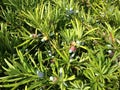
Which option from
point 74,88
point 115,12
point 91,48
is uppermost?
point 115,12

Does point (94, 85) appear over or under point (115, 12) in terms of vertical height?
under

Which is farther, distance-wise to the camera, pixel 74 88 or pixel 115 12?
pixel 115 12

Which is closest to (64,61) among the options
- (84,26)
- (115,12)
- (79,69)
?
(79,69)

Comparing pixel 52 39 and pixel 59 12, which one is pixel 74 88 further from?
pixel 59 12

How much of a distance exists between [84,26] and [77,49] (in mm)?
137

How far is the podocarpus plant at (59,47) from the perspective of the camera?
97 centimetres

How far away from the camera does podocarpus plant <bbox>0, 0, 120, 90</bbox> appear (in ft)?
3.17

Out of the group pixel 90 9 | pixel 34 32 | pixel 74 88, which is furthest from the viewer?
pixel 90 9

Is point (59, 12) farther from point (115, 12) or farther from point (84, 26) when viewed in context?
point (115, 12)

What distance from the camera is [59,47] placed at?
3.56 feet

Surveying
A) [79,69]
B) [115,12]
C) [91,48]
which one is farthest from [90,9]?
[79,69]

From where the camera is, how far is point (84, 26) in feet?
3.84

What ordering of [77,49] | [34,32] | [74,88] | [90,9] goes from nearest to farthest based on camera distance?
[74,88] < [77,49] < [34,32] < [90,9]

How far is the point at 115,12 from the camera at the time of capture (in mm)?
1202
